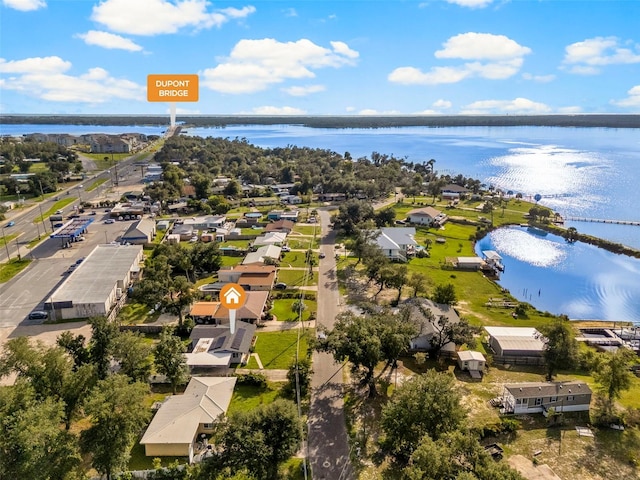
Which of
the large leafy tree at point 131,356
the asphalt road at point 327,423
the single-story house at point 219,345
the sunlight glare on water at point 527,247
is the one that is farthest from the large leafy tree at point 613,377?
the sunlight glare on water at point 527,247

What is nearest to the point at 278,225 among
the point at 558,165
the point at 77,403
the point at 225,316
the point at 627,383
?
the point at 225,316

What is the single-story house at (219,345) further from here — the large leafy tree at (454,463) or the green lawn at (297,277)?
the large leafy tree at (454,463)

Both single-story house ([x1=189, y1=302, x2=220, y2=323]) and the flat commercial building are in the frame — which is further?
the flat commercial building

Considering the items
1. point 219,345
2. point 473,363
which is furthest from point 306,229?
point 473,363

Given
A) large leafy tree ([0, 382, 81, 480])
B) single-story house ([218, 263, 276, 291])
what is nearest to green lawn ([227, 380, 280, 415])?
large leafy tree ([0, 382, 81, 480])

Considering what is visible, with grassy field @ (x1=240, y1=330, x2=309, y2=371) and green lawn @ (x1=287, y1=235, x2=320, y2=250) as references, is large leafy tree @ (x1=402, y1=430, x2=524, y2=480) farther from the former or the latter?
green lawn @ (x1=287, y1=235, x2=320, y2=250)

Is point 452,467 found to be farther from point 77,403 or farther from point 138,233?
point 138,233
